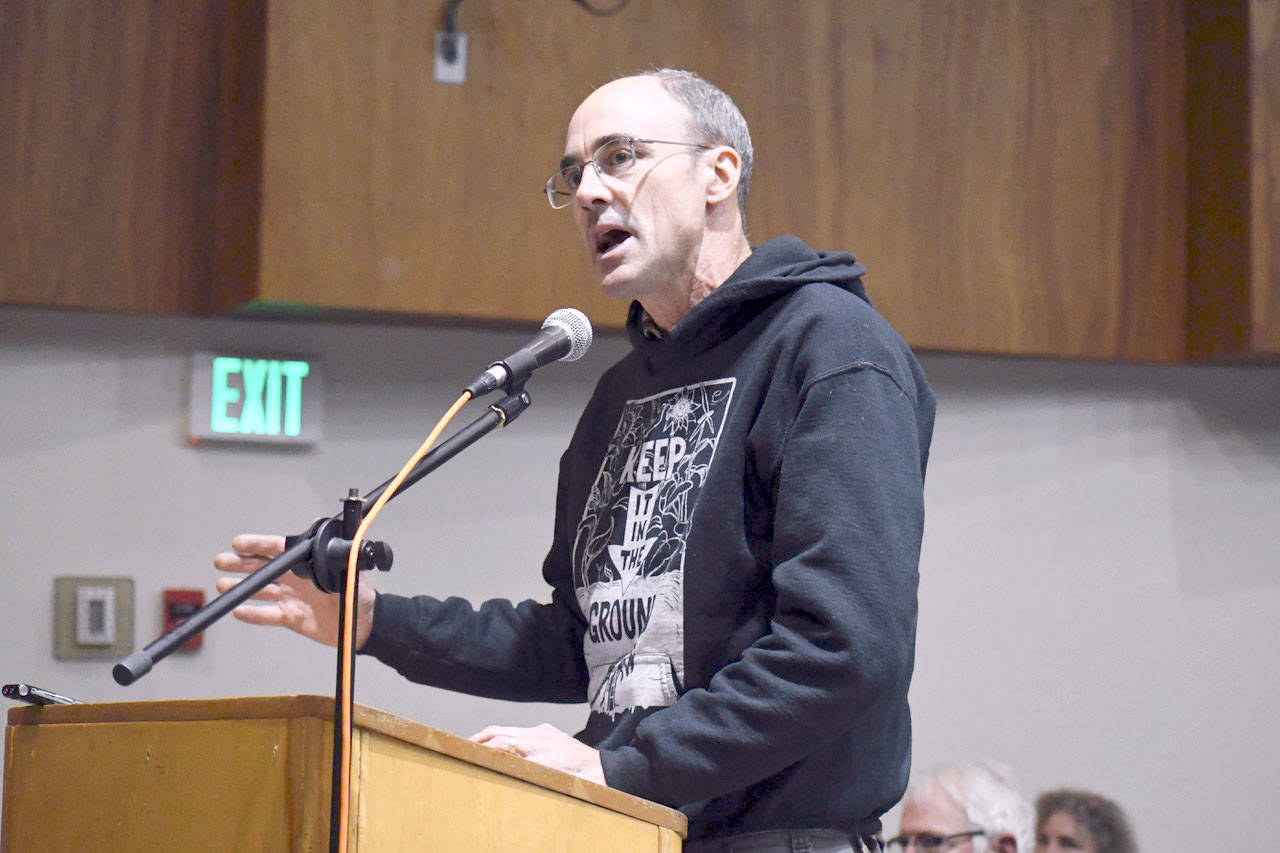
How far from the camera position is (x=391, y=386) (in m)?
3.41

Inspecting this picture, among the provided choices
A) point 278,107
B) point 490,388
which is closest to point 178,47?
point 278,107

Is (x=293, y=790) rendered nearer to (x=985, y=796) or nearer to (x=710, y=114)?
(x=710, y=114)

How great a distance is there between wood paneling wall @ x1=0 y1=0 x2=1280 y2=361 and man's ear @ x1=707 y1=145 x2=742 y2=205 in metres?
1.31

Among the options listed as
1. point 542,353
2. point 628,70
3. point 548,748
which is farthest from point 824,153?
point 548,748

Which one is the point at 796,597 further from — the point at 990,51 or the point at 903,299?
the point at 990,51

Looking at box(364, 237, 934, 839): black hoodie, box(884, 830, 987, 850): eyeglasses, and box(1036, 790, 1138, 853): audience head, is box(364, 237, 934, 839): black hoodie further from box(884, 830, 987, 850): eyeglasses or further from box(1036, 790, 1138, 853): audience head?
box(1036, 790, 1138, 853): audience head

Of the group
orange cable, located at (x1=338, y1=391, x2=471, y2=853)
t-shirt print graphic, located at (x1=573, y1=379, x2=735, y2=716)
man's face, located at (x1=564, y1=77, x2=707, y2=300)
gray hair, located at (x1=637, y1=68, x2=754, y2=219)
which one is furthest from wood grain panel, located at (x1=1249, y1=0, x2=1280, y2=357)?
orange cable, located at (x1=338, y1=391, x2=471, y2=853)

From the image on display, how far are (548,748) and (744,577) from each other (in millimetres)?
306

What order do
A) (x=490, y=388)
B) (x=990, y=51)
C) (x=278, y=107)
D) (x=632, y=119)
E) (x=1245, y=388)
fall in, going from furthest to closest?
(x=1245, y=388), (x=990, y=51), (x=278, y=107), (x=632, y=119), (x=490, y=388)

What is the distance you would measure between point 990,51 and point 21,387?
2270 millimetres

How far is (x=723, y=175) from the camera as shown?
6.62 feet

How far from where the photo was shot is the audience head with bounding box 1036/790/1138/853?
3282 mm

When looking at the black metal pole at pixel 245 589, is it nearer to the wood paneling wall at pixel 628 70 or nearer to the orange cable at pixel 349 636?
the orange cable at pixel 349 636

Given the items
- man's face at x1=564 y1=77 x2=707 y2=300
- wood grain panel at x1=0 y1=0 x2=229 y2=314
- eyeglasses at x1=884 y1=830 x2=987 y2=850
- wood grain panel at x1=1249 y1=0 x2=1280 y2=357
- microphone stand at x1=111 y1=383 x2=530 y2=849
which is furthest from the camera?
wood grain panel at x1=1249 y1=0 x2=1280 y2=357
